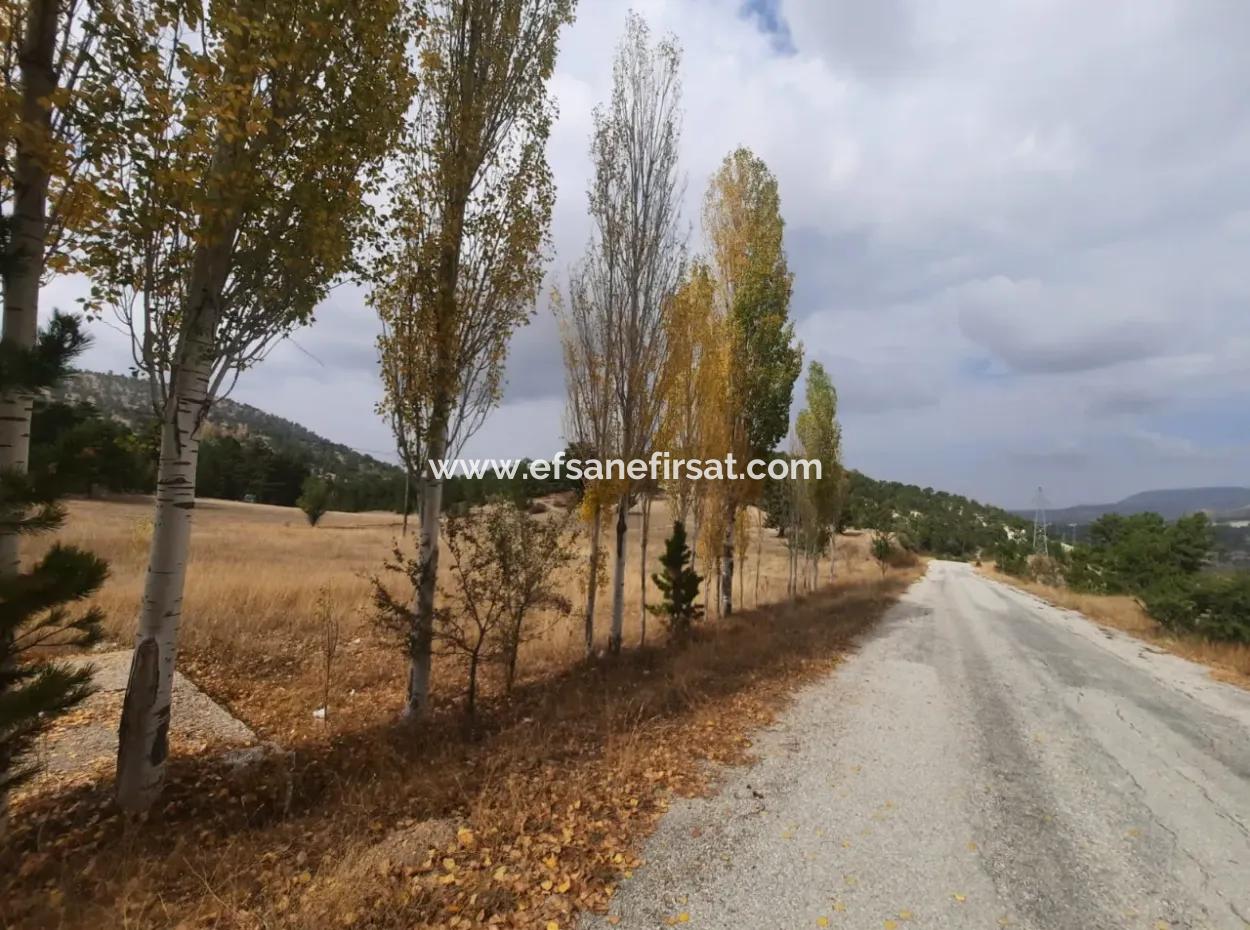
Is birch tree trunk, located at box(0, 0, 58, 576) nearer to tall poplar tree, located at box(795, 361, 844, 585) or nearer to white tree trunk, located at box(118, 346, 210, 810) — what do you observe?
white tree trunk, located at box(118, 346, 210, 810)

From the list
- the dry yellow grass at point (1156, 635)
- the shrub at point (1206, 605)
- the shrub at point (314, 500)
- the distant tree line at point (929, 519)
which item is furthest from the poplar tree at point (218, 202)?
the distant tree line at point (929, 519)

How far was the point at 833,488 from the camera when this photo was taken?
2388 cm

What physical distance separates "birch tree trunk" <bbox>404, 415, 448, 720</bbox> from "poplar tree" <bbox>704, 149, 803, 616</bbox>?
9204mm

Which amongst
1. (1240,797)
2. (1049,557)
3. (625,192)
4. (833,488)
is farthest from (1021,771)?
(1049,557)

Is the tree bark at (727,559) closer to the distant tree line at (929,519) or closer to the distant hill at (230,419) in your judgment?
the distant hill at (230,419)

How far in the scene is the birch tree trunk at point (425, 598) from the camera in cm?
616

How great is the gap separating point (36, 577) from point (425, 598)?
12.8ft

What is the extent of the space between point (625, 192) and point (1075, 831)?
35.7ft

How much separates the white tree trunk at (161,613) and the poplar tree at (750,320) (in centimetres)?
1157

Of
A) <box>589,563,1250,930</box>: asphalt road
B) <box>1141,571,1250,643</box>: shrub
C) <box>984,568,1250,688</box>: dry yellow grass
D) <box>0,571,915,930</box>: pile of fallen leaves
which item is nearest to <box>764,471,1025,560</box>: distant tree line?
<box>984,568,1250,688</box>: dry yellow grass

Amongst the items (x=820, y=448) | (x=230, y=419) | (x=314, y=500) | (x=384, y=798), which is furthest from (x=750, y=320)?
(x=230, y=419)

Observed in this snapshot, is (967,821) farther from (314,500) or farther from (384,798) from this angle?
(314,500)

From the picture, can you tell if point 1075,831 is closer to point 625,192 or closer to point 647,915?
point 647,915

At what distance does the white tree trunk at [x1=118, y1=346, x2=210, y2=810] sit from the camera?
407cm
